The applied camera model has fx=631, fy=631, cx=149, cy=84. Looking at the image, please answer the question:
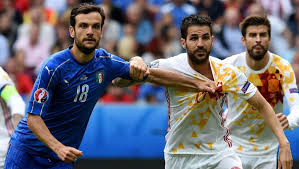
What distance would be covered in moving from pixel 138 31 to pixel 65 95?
7.04 m

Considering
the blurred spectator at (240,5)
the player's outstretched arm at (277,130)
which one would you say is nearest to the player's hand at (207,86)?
the player's outstretched arm at (277,130)

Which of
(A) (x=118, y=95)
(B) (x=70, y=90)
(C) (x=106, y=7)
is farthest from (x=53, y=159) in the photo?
(C) (x=106, y=7)

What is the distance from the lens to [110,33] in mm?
12695

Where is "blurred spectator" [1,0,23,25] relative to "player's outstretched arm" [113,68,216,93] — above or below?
above

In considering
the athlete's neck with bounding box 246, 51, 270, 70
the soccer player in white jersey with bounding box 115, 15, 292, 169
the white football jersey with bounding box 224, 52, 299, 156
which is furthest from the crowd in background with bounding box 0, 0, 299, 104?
the soccer player in white jersey with bounding box 115, 15, 292, 169

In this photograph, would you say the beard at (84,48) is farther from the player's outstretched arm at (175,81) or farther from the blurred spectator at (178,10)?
the blurred spectator at (178,10)

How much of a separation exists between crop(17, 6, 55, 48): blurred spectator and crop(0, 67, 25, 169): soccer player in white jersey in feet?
18.7

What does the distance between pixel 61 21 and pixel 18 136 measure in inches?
283

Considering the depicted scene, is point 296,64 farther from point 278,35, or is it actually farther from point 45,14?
point 45,14

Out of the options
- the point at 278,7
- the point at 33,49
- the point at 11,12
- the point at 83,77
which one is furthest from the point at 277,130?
the point at 11,12

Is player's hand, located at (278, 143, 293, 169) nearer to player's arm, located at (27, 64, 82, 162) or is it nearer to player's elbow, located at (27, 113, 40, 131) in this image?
player's arm, located at (27, 64, 82, 162)

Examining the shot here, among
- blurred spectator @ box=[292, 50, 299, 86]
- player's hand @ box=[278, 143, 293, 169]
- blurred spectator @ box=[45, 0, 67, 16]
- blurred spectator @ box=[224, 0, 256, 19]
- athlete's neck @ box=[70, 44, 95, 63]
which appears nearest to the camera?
athlete's neck @ box=[70, 44, 95, 63]

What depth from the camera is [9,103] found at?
22.7 ft

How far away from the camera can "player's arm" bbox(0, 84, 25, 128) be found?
679 centimetres
